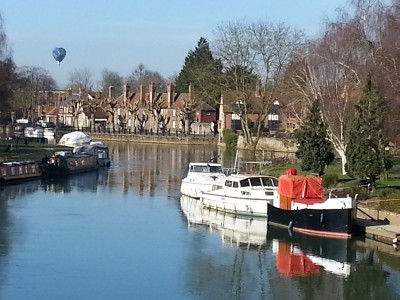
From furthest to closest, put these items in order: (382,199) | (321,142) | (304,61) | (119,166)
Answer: (119,166) < (304,61) < (321,142) < (382,199)

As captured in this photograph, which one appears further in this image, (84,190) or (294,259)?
(84,190)

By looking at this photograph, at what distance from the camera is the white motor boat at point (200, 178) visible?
41.9 m

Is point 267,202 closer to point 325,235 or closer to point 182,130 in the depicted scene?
point 325,235

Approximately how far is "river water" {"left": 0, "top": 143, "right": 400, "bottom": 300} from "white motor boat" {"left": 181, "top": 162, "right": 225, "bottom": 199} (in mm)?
878

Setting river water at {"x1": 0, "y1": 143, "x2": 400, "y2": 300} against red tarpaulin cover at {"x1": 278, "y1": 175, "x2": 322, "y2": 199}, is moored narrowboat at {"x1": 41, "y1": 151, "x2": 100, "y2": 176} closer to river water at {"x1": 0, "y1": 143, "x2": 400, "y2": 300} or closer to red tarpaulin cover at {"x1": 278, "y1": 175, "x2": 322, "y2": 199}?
river water at {"x1": 0, "y1": 143, "x2": 400, "y2": 300}

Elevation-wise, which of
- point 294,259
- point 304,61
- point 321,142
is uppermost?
point 304,61

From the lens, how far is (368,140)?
112 ft

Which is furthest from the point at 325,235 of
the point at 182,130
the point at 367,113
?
the point at 182,130

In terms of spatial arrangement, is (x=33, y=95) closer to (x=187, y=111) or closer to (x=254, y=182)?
(x=187, y=111)

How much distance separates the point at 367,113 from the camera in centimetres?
3484

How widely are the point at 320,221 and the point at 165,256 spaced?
653 cm

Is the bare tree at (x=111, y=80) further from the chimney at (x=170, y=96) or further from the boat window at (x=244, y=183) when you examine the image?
the boat window at (x=244, y=183)

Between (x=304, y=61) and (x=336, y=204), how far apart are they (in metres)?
25.3

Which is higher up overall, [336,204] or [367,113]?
[367,113]
